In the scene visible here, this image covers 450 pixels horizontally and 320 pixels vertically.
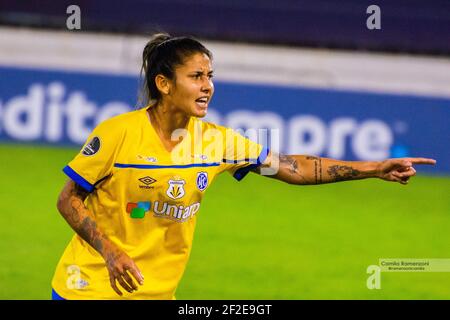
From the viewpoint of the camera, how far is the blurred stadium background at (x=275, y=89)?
11.0 meters

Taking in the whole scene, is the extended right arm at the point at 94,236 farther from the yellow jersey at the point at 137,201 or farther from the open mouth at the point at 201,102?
the open mouth at the point at 201,102

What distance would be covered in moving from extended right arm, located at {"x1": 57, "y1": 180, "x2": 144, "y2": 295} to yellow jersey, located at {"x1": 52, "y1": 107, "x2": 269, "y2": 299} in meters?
0.07

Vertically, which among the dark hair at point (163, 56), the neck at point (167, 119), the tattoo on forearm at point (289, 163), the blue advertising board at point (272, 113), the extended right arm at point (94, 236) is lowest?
the extended right arm at point (94, 236)

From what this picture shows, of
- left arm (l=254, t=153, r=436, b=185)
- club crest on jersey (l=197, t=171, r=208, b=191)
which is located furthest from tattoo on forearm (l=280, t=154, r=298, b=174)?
club crest on jersey (l=197, t=171, r=208, b=191)

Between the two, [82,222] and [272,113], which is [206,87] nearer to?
[82,222]

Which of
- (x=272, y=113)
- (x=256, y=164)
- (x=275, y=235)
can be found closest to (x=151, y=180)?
(x=256, y=164)

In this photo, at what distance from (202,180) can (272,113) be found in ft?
20.3

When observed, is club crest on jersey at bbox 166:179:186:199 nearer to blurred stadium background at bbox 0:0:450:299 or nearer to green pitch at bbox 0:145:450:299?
green pitch at bbox 0:145:450:299

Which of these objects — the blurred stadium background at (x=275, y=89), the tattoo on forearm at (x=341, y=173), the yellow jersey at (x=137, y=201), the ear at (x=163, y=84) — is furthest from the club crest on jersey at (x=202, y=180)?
the blurred stadium background at (x=275, y=89)

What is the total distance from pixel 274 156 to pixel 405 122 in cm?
631

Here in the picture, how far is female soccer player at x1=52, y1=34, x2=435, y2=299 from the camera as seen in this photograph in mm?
5016

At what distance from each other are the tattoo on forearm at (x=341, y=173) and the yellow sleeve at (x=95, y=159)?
1.19 m

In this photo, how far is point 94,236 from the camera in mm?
4926

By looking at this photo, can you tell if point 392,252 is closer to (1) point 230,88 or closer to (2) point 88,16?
(1) point 230,88
